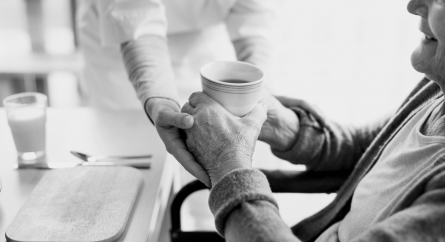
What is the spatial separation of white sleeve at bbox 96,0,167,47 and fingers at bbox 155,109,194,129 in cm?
35

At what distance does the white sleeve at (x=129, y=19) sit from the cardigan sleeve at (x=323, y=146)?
45 centimetres

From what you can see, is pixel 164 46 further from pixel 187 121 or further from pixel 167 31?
pixel 187 121

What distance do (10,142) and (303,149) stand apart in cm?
73

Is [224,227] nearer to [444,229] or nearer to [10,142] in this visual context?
[444,229]

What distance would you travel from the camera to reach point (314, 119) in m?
1.24

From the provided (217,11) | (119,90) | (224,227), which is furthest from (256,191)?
(119,90)

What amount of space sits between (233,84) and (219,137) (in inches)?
4.1

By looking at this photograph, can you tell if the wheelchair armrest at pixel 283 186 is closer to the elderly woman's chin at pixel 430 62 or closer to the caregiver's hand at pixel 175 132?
the caregiver's hand at pixel 175 132

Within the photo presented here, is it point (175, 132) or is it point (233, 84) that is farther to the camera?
point (175, 132)

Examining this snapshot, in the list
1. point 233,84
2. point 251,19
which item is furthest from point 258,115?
point 251,19

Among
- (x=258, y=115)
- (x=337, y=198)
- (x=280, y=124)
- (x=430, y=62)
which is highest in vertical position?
(x=430, y=62)

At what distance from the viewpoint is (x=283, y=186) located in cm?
116

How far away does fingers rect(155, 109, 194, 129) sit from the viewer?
950 mm

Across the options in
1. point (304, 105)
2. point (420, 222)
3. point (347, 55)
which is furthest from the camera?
point (347, 55)
